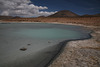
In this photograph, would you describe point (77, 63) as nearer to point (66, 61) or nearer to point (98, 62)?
point (66, 61)

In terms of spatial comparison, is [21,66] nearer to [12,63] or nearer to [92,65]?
[12,63]

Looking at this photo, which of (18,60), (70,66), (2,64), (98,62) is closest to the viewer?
(70,66)

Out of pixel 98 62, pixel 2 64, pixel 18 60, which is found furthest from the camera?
pixel 18 60

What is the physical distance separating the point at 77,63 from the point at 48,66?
152 cm

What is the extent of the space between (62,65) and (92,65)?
148 cm

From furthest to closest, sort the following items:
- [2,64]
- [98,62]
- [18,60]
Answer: [18,60] → [2,64] → [98,62]

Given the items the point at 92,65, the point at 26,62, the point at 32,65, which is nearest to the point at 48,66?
the point at 32,65

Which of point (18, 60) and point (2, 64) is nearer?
point (2, 64)

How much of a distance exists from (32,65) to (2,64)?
1718mm

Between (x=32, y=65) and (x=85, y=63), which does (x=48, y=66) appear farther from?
(x=85, y=63)

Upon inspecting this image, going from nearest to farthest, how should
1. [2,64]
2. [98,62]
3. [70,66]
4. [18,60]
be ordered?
[70,66], [98,62], [2,64], [18,60]

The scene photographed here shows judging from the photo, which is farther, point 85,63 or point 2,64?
point 2,64

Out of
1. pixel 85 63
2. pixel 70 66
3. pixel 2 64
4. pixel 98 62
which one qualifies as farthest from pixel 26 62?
pixel 98 62

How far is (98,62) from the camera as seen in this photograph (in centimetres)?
412
